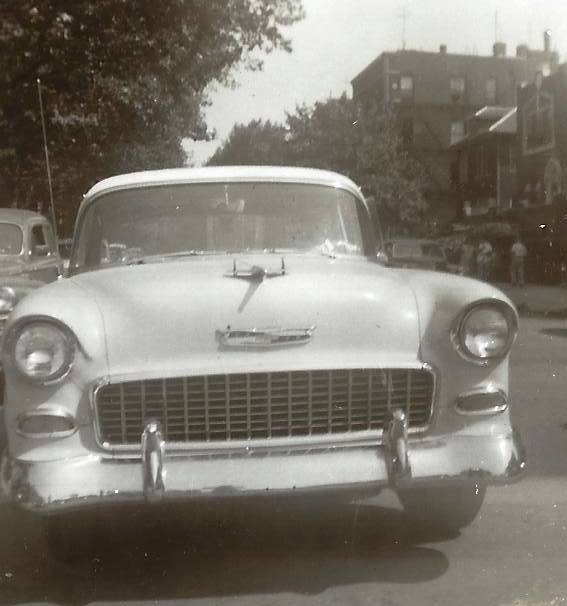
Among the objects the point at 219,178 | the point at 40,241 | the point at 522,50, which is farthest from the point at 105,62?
the point at 522,50

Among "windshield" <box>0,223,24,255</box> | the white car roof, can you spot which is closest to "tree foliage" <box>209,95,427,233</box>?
"windshield" <box>0,223,24,255</box>

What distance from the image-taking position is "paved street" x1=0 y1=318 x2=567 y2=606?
419 cm

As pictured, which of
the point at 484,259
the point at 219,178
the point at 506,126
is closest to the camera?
the point at 219,178

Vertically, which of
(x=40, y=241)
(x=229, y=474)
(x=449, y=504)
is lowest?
(x=449, y=504)

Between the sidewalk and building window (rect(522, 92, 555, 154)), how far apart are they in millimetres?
11623

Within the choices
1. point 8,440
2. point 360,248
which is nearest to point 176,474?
point 8,440

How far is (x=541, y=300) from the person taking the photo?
25.8 m

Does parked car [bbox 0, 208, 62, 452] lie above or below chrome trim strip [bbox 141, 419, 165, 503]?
above

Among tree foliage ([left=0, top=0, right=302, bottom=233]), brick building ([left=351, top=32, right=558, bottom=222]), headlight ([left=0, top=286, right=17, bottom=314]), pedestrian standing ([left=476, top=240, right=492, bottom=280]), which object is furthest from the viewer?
brick building ([left=351, top=32, right=558, bottom=222])

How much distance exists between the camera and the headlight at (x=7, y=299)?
838 cm

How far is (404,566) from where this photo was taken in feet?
14.8

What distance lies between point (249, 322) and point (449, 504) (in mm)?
1369

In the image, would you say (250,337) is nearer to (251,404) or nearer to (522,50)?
(251,404)

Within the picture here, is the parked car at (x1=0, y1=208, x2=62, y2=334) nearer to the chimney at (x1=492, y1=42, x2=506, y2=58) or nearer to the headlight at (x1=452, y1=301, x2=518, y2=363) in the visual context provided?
the headlight at (x1=452, y1=301, x2=518, y2=363)
